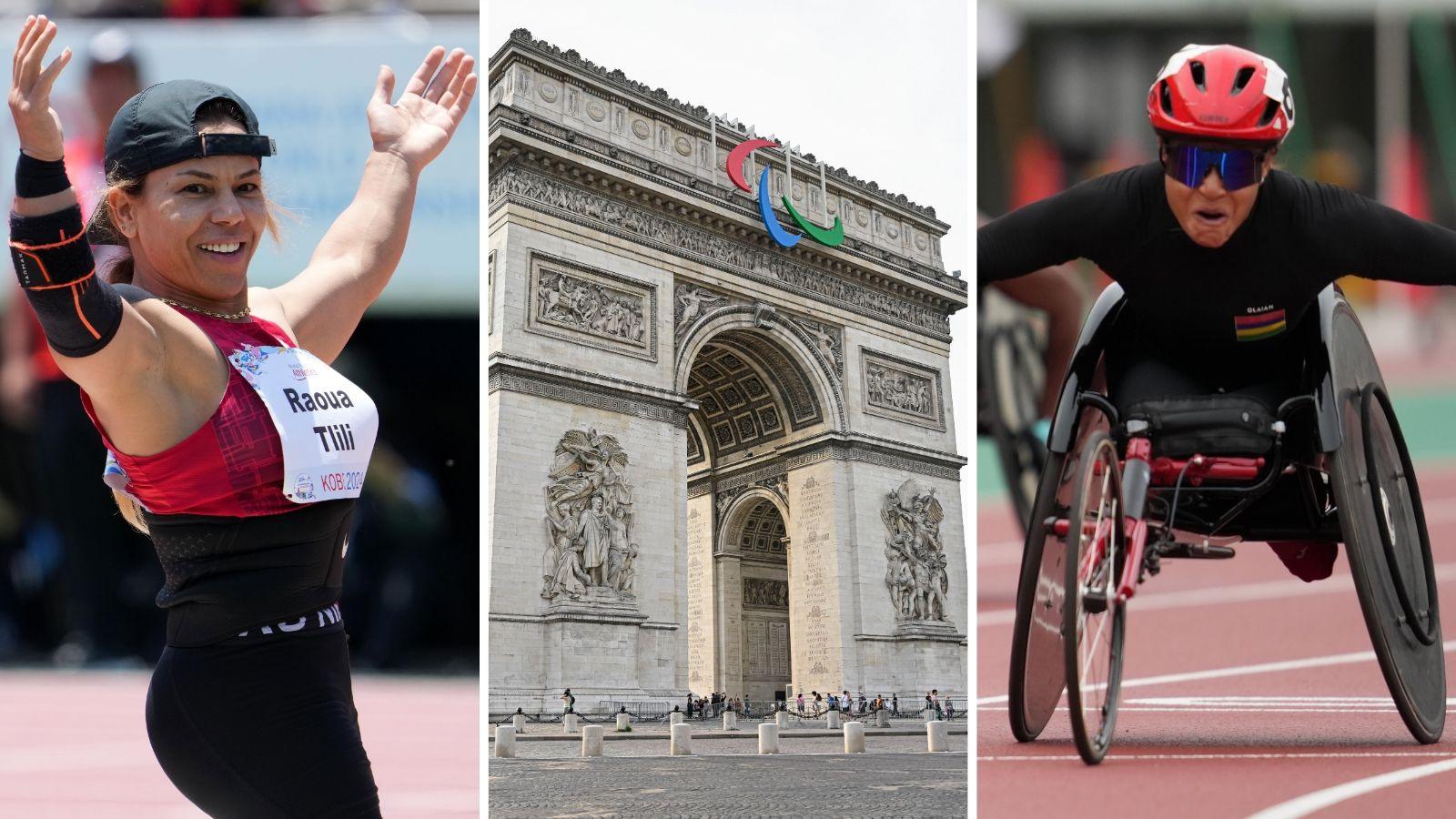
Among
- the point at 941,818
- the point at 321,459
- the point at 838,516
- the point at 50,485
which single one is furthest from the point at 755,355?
the point at 50,485

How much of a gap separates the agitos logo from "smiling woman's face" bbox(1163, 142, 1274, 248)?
1.83 metres

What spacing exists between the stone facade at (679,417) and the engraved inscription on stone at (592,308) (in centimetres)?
1

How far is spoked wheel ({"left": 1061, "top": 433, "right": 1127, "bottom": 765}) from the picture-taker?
8.77 ft

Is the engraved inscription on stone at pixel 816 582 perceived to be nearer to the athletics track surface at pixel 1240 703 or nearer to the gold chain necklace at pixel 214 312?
the athletics track surface at pixel 1240 703

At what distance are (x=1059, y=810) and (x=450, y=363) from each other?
5.35m

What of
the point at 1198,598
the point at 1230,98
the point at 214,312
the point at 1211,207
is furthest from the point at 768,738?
the point at 214,312

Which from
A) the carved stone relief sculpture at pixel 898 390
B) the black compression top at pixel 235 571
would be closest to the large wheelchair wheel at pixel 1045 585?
the carved stone relief sculpture at pixel 898 390

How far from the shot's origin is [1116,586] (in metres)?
2.86

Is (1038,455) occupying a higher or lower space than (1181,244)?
lower

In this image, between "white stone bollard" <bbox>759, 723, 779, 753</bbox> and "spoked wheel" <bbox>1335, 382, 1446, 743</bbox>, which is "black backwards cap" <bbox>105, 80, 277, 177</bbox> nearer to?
"spoked wheel" <bbox>1335, 382, 1446, 743</bbox>

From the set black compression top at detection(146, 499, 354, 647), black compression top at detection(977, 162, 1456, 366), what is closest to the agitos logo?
black compression top at detection(977, 162, 1456, 366)

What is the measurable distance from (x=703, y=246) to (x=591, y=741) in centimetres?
193

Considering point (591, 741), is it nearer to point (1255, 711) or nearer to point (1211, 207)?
point (1255, 711)

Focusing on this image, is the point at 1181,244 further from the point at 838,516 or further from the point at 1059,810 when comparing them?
the point at 838,516
